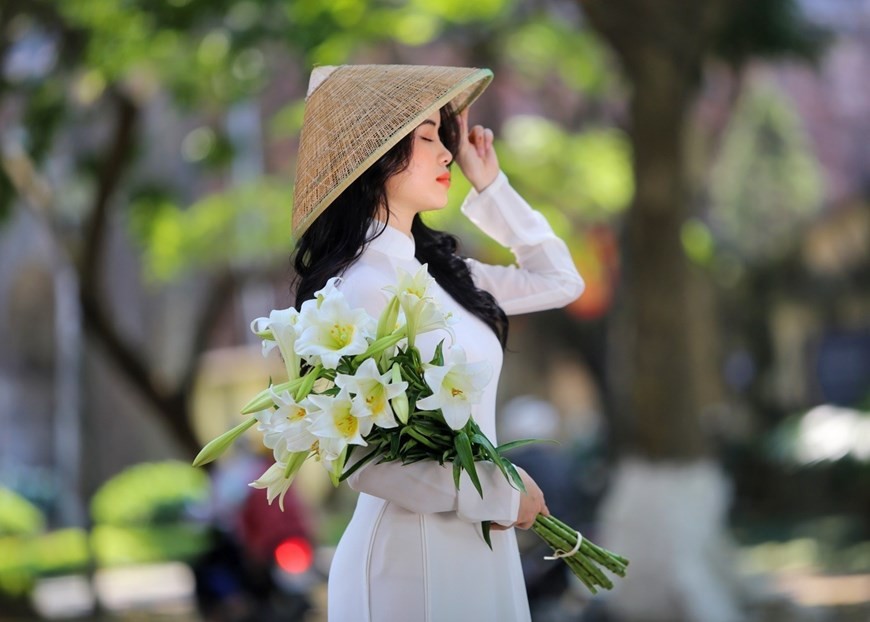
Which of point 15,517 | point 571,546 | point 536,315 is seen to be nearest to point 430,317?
point 571,546

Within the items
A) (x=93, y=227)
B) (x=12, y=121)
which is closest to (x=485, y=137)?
(x=93, y=227)

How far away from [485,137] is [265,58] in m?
8.41

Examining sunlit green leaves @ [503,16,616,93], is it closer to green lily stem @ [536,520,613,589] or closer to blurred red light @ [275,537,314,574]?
blurred red light @ [275,537,314,574]

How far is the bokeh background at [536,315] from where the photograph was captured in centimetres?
1004

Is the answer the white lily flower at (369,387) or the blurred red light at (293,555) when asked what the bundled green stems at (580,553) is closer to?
the white lily flower at (369,387)

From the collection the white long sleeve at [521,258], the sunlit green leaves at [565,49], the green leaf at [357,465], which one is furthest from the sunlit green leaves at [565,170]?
the green leaf at [357,465]

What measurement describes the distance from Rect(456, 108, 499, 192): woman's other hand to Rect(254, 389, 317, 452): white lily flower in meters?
0.92

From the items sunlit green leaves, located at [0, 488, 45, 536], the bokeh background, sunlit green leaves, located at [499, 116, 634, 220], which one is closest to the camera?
the bokeh background

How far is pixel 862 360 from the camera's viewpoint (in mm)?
25500

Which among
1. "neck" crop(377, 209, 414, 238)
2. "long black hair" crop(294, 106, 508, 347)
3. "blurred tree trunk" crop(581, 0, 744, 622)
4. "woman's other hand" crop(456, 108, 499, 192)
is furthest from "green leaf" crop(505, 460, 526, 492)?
"blurred tree trunk" crop(581, 0, 744, 622)

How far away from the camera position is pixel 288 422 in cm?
298

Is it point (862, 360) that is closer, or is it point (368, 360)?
point (368, 360)

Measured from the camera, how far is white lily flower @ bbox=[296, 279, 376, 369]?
2951mm

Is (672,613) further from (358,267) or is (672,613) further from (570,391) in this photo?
(570,391)
